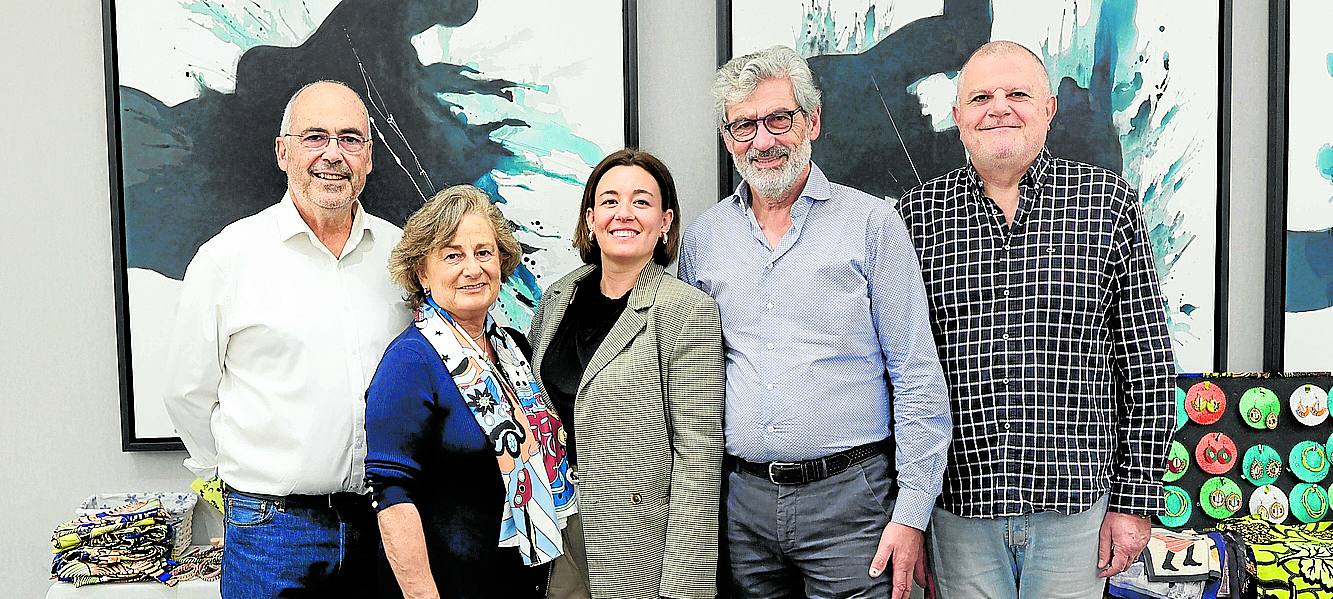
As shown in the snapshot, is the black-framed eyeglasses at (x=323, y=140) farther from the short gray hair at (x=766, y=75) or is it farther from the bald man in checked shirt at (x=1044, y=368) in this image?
the bald man in checked shirt at (x=1044, y=368)

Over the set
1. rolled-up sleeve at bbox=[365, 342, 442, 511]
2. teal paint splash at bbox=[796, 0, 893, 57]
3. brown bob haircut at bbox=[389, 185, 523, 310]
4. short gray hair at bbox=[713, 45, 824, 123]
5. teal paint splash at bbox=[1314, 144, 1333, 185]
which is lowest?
rolled-up sleeve at bbox=[365, 342, 442, 511]

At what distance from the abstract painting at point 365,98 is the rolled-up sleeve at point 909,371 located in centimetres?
98

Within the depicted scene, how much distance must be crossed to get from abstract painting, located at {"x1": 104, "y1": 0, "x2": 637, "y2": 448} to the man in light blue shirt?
705mm

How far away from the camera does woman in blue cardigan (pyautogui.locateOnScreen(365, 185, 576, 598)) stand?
182cm

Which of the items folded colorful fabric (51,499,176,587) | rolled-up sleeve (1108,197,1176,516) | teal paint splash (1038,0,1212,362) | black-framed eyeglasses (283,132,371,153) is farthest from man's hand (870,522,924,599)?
folded colorful fabric (51,499,176,587)

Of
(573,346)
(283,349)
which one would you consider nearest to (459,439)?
(573,346)

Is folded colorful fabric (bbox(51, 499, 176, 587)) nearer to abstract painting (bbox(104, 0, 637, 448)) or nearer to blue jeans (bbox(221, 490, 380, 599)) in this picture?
abstract painting (bbox(104, 0, 637, 448))

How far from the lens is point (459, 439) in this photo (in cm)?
185

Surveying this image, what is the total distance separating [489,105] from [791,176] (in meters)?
1.05

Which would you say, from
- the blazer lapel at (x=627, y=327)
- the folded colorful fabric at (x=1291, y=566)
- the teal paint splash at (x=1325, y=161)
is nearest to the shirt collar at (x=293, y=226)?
the blazer lapel at (x=627, y=327)

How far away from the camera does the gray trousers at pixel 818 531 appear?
1979 mm

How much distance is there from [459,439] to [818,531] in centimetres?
80

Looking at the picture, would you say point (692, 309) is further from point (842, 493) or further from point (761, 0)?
point (761, 0)

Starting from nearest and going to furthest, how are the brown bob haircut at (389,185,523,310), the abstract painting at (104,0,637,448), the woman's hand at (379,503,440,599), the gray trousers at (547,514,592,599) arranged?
1. the woman's hand at (379,503,440,599)
2. the brown bob haircut at (389,185,523,310)
3. the gray trousers at (547,514,592,599)
4. the abstract painting at (104,0,637,448)
